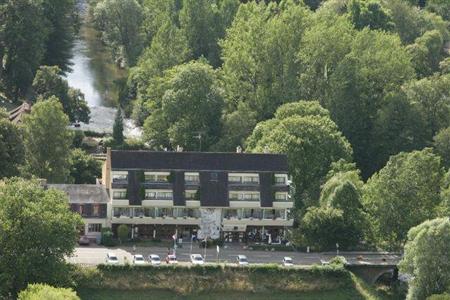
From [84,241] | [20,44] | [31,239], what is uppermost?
[20,44]

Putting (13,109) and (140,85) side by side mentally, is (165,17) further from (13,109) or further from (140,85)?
(13,109)

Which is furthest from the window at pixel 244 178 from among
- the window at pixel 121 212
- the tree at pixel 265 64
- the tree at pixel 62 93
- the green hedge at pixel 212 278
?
the tree at pixel 62 93

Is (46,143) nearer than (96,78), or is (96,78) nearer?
(46,143)

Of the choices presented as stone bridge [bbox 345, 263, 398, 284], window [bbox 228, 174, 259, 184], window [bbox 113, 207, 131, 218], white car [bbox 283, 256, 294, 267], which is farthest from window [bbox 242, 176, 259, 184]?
Result: stone bridge [bbox 345, 263, 398, 284]

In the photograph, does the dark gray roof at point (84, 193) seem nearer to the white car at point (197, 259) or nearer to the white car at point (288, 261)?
the white car at point (197, 259)

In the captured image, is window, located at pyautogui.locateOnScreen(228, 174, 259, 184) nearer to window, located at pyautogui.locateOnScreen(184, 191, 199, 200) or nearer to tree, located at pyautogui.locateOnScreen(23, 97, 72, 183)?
window, located at pyautogui.locateOnScreen(184, 191, 199, 200)

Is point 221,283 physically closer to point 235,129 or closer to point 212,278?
point 212,278

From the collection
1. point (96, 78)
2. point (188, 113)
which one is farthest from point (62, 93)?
point (96, 78)
